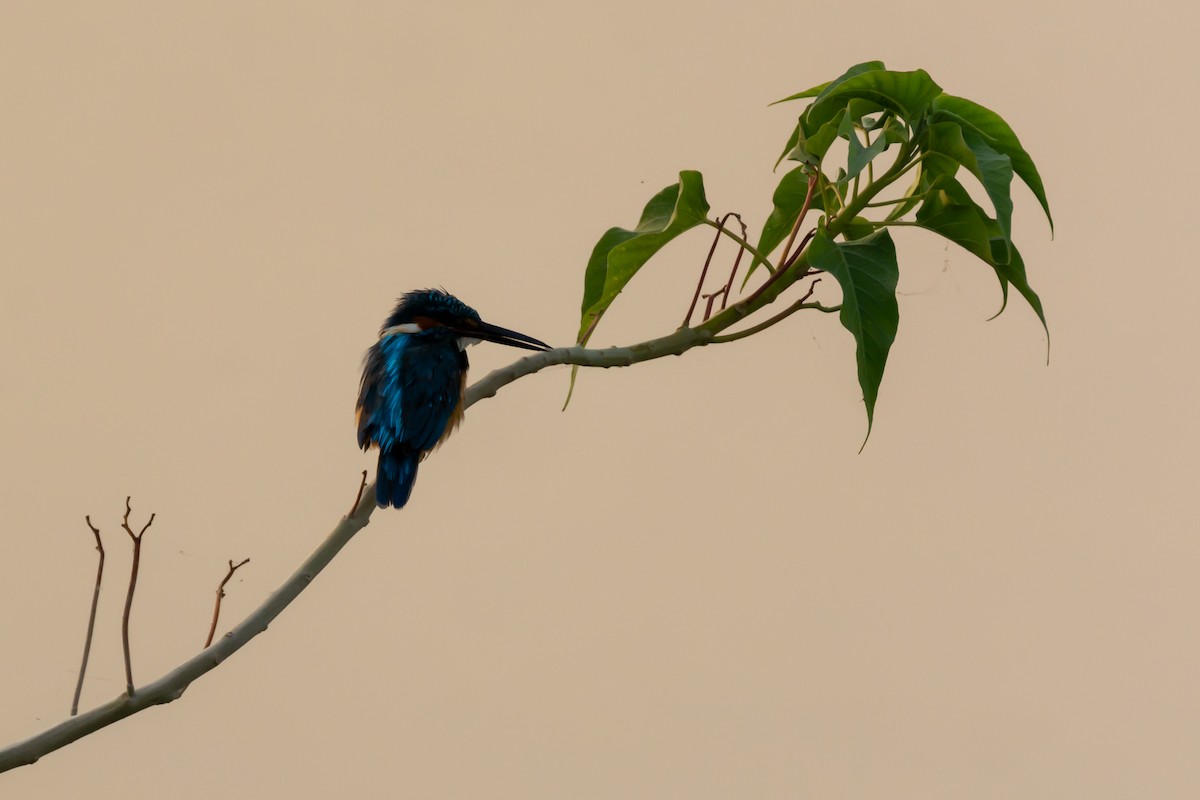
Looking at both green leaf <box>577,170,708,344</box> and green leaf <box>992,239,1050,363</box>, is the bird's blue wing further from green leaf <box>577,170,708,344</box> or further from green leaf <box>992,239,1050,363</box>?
green leaf <box>992,239,1050,363</box>

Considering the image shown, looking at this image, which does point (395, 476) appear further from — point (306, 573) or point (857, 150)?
point (857, 150)

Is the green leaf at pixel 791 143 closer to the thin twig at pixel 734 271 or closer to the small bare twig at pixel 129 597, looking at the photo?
the thin twig at pixel 734 271

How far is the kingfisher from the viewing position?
86.7 inches

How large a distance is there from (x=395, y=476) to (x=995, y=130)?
4.03 feet

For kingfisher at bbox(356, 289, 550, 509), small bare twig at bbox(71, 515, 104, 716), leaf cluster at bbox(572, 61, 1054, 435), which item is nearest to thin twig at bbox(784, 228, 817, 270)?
leaf cluster at bbox(572, 61, 1054, 435)

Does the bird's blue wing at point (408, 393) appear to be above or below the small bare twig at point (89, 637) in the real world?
above

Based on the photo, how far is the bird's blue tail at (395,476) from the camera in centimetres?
208

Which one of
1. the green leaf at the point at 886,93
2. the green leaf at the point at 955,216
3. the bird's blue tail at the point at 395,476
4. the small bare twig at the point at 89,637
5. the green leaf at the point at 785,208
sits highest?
the green leaf at the point at 886,93

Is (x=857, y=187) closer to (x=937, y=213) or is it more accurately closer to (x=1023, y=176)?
(x=937, y=213)

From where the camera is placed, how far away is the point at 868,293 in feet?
5.83

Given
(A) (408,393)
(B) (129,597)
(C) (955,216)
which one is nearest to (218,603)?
(B) (129,597)

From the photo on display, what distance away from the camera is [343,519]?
187cm

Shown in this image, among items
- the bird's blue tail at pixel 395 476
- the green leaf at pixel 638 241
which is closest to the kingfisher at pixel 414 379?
the bird's blue tail at pixel 395 476

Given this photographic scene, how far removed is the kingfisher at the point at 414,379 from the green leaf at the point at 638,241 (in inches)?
11.0
